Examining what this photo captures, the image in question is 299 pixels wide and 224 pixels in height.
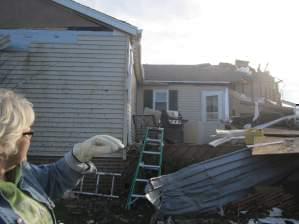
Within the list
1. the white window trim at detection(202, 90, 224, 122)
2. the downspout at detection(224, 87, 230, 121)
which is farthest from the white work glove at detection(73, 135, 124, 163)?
the white window trim at detection(202, 90, 224, 122)

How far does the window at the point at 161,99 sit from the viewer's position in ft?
64.3

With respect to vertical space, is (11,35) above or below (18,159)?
above

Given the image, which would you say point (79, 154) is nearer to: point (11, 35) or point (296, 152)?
point (296, 152)

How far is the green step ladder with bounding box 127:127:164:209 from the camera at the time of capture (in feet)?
30.9

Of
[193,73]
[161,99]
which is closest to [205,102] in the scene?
[161,99]

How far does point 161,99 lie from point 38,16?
9.42 m

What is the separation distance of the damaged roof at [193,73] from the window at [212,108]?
3.40 feet

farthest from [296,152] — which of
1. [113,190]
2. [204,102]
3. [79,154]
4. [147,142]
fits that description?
[204,102]

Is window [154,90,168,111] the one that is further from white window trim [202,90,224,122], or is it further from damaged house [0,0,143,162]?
damaged house [0,0,143,162]

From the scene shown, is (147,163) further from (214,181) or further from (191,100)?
(191,100)

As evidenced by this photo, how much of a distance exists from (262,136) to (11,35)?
695cm

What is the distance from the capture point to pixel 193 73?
72.6ft

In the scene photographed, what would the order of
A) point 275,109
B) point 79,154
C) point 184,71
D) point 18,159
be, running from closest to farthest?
point 18,159, point 79,154, point 275,109, point 184,71

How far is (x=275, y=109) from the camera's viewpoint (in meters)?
16.1
